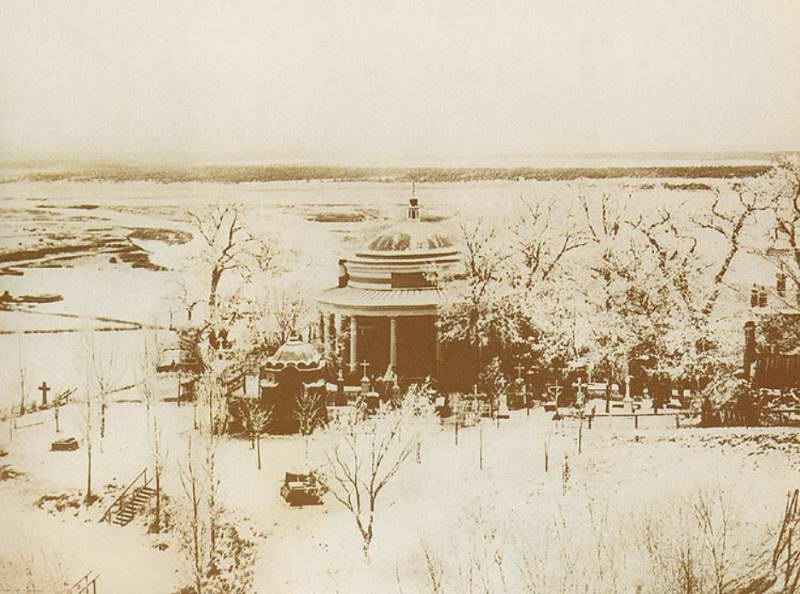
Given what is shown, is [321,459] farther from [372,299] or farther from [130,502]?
[130,502]

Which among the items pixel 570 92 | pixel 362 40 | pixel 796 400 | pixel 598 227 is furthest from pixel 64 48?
pixel 796 400

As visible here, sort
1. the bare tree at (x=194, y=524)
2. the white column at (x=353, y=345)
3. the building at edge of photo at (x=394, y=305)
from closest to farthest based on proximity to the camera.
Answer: the bare tree at (x=194, y=524), the building at edge of photo at (x=394, y=305), the white column at (x=353, y=345)

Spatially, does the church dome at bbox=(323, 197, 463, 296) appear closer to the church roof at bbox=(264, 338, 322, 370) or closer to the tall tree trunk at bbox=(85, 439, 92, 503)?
the church roof at bbox=(264, 338, 322, 370)

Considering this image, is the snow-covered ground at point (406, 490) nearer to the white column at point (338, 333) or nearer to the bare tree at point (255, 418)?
the bare tree at point (255, 418)

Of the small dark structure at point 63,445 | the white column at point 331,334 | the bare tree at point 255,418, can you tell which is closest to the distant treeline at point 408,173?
the white column at point 331,334

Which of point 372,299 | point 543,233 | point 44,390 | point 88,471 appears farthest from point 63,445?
point 543,233

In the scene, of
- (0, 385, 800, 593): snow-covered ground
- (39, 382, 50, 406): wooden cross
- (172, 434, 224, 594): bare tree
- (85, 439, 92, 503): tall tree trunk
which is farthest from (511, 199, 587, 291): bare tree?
(39, 382, 50, 406): wooden cross
